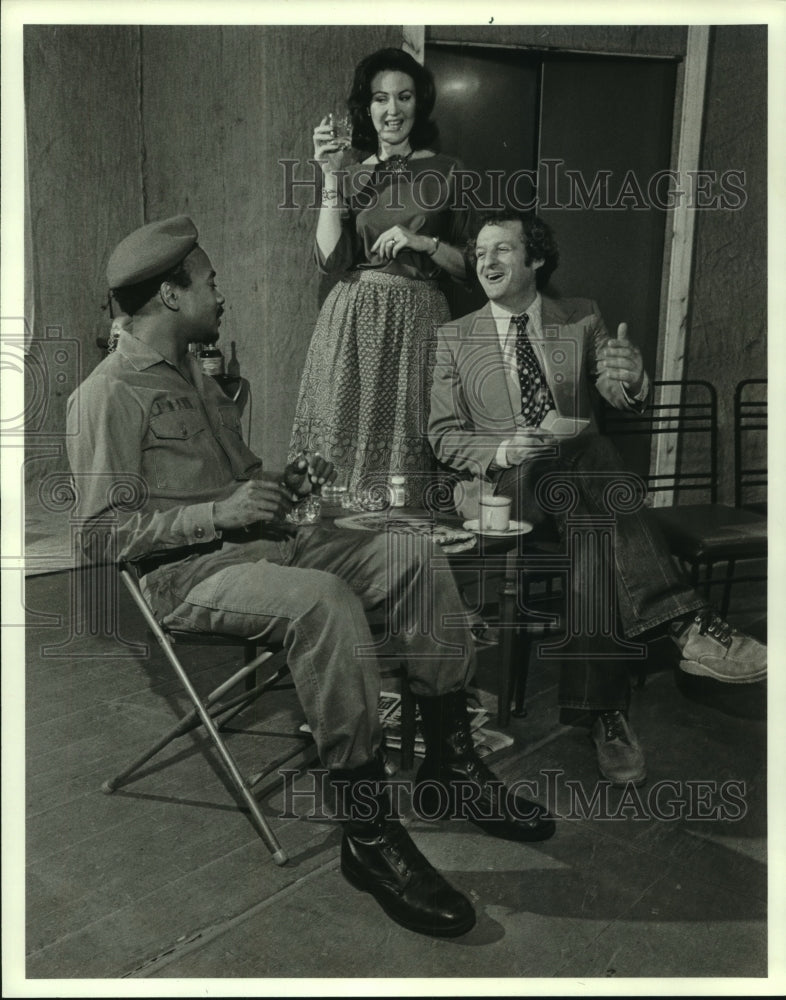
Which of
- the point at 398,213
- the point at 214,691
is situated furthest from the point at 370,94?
the point at 214,691

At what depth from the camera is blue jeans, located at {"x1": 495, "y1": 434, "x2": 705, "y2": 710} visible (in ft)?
9.56

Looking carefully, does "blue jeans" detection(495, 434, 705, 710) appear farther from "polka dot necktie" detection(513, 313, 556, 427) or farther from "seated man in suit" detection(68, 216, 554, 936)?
"seated man in suit" detection(68, 216, 554, 936)

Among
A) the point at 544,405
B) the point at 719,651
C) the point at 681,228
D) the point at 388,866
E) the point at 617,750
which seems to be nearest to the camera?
the point at 388,866

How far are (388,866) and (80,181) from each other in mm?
2374

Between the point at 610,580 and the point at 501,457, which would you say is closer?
the point at 610,580

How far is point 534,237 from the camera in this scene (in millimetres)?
3447

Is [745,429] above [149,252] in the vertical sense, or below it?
below

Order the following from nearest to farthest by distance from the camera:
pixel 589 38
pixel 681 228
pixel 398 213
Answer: pixel 398 213 → pixel 589 38 → pixel 681 228

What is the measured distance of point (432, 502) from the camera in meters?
3.59

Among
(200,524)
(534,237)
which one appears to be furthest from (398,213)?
(200,524)

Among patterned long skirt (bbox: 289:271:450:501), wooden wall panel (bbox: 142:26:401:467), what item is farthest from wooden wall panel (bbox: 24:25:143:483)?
patterned long skirt (bbox: 289:271:450:501)

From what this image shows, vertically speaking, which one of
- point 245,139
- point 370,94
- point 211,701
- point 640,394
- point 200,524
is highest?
point 370,94

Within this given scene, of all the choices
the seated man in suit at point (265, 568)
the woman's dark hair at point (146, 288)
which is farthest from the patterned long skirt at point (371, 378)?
the woman's dark hair at point (146, 288)

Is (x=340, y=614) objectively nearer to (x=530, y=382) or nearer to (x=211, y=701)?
(x=211, y=701)
